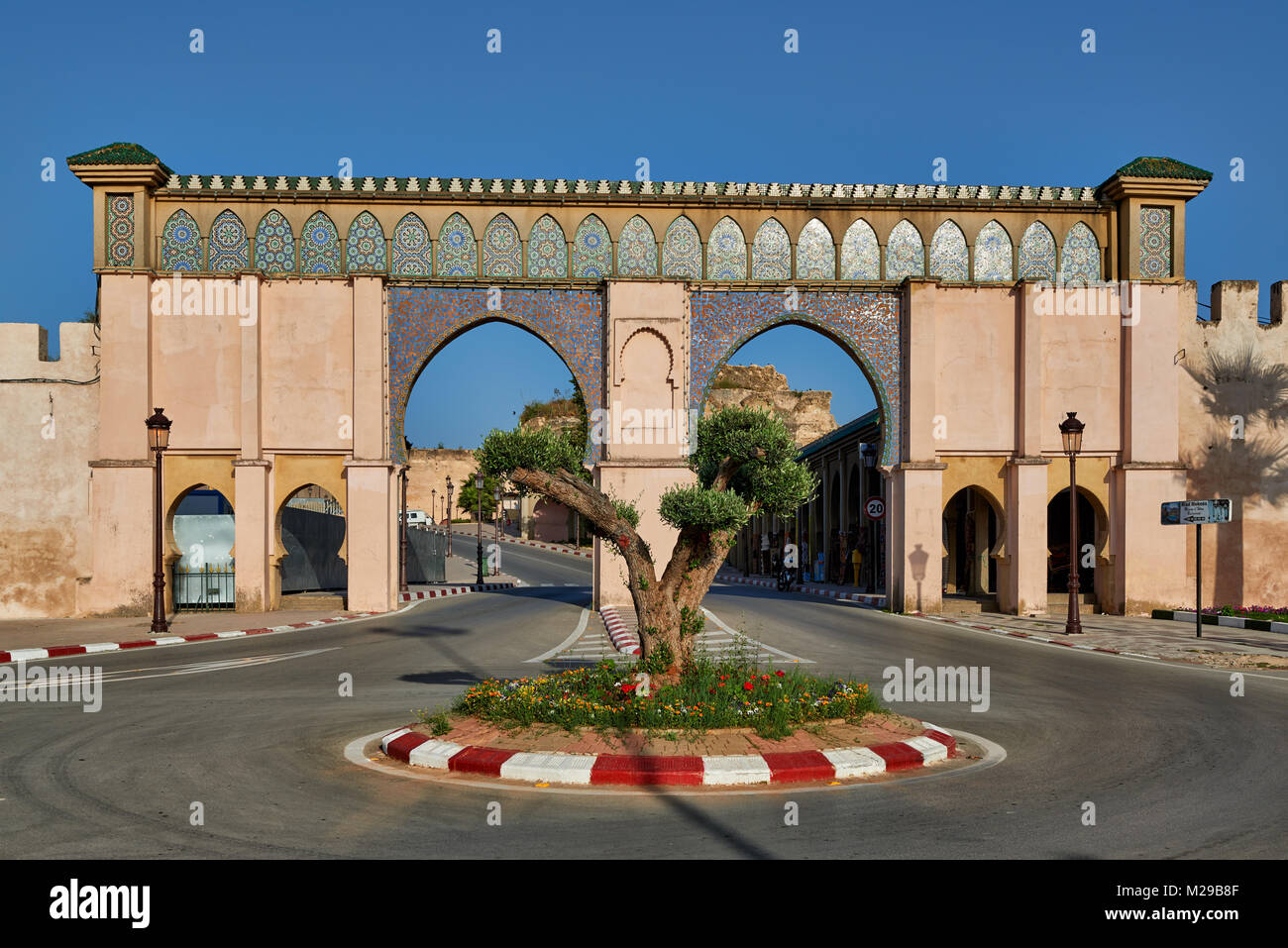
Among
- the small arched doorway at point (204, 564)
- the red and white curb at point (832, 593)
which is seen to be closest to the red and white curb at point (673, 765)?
the red and white curb at point (832, 593)

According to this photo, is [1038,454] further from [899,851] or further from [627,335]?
[899,851]

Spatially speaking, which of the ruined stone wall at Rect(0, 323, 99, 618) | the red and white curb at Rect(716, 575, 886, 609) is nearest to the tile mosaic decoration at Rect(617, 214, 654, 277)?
the red and white curb at Rect(716, 575, 886, 609)

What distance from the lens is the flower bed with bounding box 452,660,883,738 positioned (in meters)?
7.84

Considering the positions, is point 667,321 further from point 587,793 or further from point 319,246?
point 587,793

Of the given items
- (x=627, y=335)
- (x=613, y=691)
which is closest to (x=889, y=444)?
(x=627, y=335)

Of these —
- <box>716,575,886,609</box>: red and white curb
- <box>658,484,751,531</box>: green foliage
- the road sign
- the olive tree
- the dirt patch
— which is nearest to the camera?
the dirt patch

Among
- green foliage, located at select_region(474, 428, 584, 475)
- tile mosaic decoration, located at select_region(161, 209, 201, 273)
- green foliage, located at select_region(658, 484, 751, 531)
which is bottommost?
green foliage, located at select_region(658, 484, 751, 531)

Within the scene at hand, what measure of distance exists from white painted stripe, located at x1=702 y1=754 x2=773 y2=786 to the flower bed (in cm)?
64

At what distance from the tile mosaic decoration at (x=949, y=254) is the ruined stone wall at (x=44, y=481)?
17.8 m

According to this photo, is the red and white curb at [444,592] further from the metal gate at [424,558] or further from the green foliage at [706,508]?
the green foliage at [706,508]

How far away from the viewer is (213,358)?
21.7 metres

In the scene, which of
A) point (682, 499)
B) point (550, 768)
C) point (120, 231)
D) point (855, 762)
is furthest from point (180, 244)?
point (855, 762)

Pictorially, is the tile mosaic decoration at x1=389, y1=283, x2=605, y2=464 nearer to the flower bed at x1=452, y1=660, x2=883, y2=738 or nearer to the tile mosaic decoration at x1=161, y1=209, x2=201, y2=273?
the tile mosaic decoration at x1=161, y1=209, x2=201, y2=273
